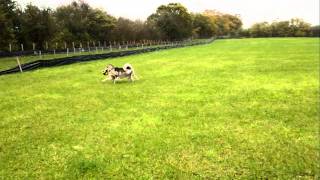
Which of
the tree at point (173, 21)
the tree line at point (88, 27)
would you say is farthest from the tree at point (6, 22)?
the tree at point (173, 21)

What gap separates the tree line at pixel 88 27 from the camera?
5306cm

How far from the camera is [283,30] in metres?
156

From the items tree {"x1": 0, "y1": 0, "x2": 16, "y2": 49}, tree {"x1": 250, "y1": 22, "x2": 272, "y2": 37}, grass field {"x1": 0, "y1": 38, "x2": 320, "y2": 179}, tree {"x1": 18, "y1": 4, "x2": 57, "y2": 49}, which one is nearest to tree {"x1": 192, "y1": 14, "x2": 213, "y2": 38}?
tree {"x1": 250, "y1": 22, "x2": 272, "y2": 37}

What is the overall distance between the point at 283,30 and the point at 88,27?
332 feet

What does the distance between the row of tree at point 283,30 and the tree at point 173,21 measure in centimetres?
4224

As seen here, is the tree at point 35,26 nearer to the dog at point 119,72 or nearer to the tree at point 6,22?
the tree at point 6,22

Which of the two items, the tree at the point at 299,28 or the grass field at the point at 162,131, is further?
the tree at the point at 299,28

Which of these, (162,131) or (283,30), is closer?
(162,131)

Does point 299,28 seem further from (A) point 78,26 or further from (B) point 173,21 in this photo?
(A) point 78,26

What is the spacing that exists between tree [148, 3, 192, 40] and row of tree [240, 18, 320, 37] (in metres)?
42.2

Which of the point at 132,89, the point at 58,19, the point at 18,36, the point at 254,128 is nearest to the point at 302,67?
the point at 132,89

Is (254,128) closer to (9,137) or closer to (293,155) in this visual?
(293,155)

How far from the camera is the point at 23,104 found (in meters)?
15.4

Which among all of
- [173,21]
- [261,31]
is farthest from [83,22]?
[261,31]
